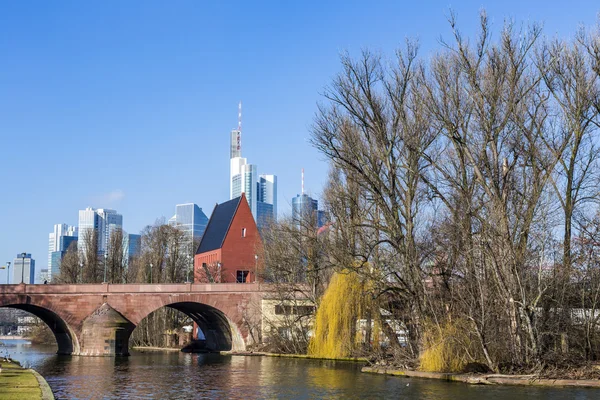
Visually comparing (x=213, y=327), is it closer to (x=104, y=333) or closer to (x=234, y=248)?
(x=104, y=333)

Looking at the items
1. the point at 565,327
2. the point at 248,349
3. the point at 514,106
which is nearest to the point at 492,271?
the point at 565,327

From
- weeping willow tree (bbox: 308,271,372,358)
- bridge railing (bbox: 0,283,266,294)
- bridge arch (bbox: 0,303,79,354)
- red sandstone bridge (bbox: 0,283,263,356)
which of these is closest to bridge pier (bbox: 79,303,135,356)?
red sandstone bridge (bbox: 0,283,263,356)

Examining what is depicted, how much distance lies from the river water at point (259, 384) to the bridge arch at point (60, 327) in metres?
12.5

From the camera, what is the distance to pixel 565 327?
113 ft

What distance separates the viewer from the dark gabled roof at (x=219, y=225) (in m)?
90.7

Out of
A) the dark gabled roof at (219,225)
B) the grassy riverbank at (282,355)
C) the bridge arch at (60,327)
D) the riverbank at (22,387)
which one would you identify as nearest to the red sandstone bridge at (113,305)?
the bridge arch at (60,327)

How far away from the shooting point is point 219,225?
94688mm

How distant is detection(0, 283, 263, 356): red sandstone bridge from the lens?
6103cm

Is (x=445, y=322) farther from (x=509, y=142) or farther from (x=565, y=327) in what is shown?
(x=509, y=142)

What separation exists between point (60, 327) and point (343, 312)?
30450 millimetres

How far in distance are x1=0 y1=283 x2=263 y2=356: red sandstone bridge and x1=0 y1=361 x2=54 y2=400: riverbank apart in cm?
2957

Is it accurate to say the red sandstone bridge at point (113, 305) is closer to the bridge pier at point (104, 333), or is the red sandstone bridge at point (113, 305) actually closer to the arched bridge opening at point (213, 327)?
the bridge pier at point (104, 333)

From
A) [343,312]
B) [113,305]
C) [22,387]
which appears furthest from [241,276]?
[22,387]

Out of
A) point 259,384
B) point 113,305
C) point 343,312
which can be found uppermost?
point 113,305
